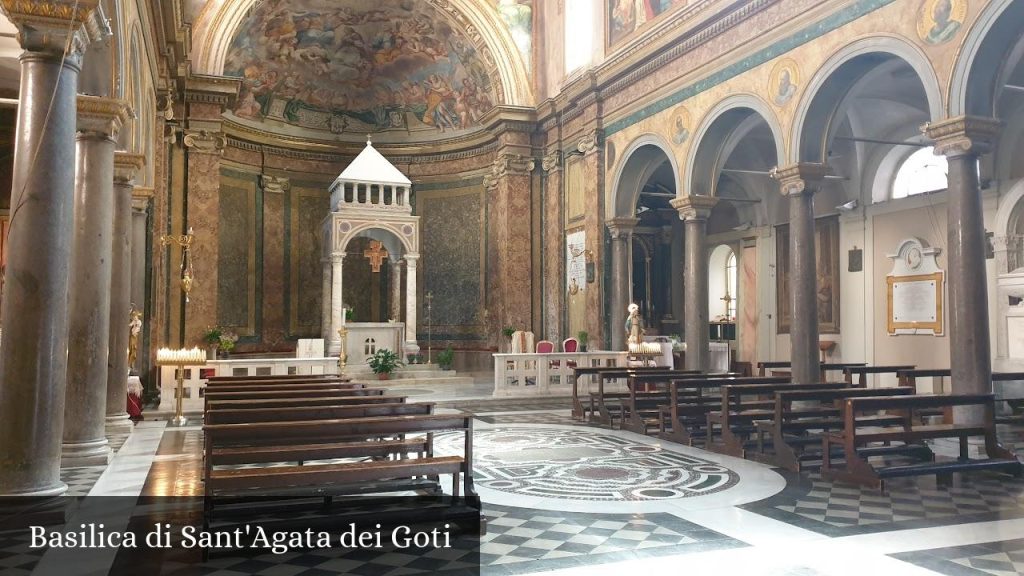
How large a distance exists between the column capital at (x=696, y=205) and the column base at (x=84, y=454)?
37.3 feet

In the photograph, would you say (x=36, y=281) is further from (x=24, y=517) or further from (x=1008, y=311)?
(x=1008, y=311)

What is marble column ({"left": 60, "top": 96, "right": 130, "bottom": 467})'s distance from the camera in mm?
8430

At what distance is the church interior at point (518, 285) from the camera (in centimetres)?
576

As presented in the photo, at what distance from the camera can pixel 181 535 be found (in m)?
5.51

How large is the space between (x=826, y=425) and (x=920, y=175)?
9883 mm

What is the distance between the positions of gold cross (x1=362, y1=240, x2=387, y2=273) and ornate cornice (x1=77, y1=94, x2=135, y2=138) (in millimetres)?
14010

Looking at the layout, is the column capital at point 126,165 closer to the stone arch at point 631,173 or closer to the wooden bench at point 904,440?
the wooden bench at point 904,440

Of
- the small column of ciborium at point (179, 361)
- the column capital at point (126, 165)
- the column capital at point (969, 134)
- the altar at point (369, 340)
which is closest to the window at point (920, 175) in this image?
the column capital at point (969, 134)

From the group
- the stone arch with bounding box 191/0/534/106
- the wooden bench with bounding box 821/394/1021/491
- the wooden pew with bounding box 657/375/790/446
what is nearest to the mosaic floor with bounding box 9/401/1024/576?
the wooden bench with bounding box 821/394/1021/491

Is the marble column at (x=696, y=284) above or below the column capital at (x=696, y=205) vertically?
below

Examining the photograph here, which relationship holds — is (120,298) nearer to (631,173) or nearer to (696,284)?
(696,284)

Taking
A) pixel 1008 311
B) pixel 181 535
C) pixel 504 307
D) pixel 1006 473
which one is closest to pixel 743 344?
pixel 504 307

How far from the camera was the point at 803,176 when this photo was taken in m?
12.6

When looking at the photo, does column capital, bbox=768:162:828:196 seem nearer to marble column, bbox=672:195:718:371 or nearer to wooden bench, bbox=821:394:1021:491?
marble column, bbox=672:195:718:371
